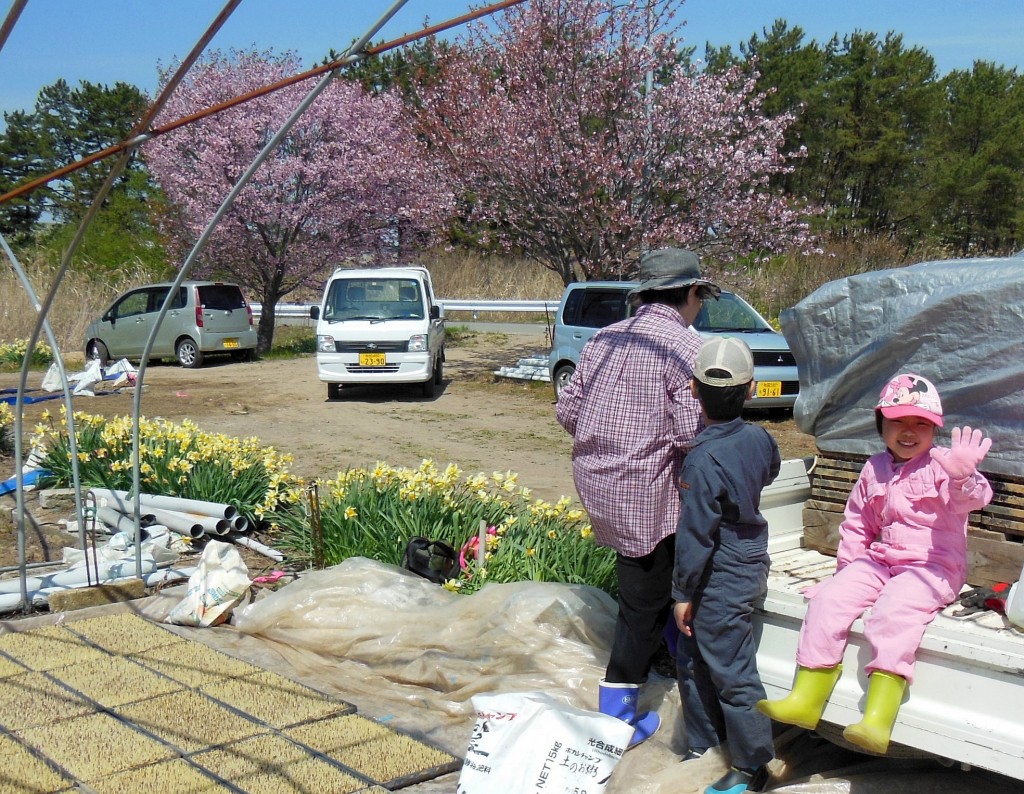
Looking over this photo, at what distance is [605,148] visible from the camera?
54.7 feet

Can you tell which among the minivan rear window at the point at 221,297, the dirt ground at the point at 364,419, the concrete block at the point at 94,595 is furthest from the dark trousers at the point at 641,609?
the minivan rear window at the point at 221,297

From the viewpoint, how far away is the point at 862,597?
11.2 ft

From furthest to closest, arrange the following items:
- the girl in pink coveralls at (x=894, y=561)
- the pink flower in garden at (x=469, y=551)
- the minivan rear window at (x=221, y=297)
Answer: the minivan rear window at (x=221, y=297), the pink flower in garden at (x=469, y=551), the girl in pink coveralls at (x=894, y=561)

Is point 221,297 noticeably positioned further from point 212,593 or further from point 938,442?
point 938,442

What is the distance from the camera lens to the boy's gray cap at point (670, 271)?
13.3 feet

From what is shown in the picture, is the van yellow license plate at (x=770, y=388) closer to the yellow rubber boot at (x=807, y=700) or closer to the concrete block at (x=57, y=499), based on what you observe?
the concrete block at (x=57, y=499)

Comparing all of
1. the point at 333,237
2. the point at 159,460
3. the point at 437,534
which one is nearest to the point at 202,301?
the point at 333,237

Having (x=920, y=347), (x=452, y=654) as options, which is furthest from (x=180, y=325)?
(x=920, y=347)

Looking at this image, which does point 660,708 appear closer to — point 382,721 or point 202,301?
point 382,721

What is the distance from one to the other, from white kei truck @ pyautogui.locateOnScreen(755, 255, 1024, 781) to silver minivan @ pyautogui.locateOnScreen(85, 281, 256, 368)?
58.8 feet

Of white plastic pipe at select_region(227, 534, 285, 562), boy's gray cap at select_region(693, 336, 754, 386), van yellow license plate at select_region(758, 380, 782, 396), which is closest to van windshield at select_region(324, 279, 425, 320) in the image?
van yellow license plate at select_region(758, 380, 782, 396)

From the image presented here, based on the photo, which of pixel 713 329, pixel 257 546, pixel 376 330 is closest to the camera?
pixel 257 546

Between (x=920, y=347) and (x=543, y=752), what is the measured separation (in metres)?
2.15

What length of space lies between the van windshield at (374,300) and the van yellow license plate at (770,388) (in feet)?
18.7
